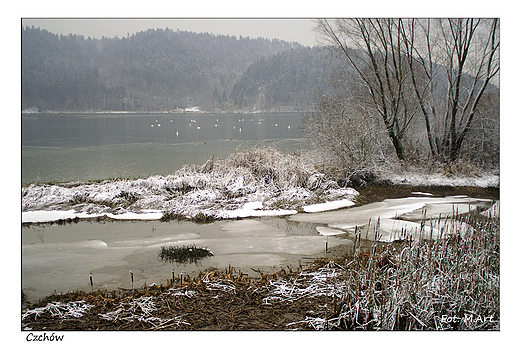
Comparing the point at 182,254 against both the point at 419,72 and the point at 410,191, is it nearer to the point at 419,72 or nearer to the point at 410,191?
the point at 410,191

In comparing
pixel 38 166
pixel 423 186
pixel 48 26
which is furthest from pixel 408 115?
pixel 38 166

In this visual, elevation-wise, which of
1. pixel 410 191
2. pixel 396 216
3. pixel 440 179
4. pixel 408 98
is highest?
pixel 408 98

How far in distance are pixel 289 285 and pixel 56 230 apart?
178 inches

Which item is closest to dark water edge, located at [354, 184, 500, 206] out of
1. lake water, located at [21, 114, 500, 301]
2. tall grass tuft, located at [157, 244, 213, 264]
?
lake water, located at [21, 114, 500, 301]

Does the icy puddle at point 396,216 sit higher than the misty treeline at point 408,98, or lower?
lower

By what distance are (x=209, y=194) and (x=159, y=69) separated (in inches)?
315

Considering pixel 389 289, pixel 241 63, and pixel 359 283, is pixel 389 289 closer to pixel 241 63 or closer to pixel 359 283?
pixel 359 283

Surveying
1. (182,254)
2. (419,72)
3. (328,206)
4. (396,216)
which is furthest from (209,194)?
(419,72)

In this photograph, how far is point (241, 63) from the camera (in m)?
14.7

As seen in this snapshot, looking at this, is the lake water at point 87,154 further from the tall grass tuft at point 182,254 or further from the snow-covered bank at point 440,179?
the tall grass tuft at point 182,254

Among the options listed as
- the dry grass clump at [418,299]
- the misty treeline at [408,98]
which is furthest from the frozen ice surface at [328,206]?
the dry grass clump at [418,299]

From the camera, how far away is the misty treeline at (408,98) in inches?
398

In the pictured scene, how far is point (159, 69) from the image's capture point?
14.3m

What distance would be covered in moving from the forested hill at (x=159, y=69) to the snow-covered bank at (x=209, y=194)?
2.13 metres
